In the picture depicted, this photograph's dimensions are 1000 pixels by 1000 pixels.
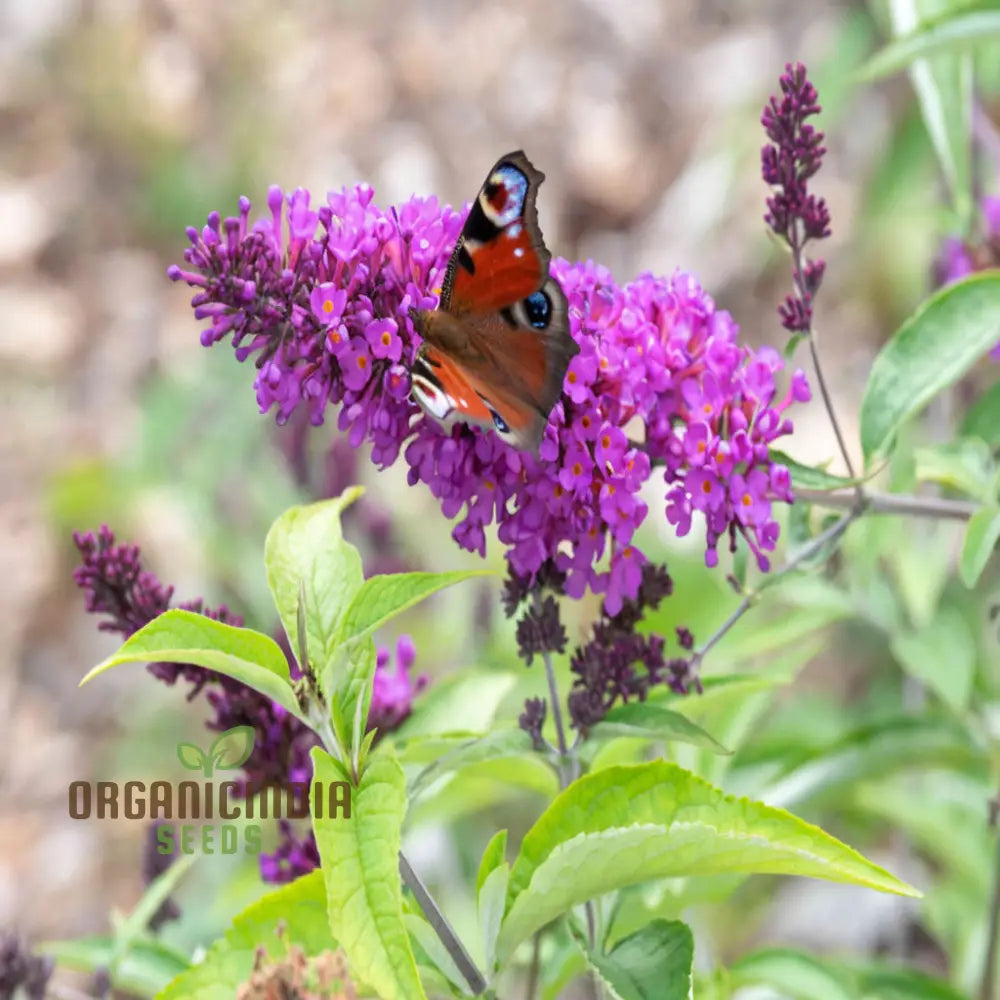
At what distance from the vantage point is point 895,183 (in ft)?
15.2

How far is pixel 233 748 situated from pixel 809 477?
2.93 feet

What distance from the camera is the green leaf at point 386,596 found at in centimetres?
137

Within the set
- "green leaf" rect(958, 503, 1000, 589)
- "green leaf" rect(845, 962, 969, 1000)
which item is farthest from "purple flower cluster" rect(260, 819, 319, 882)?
"green leaf" rect(845, 962, 969, 1000)

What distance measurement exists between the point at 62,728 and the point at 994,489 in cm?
496

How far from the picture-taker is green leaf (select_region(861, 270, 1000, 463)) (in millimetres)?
1811

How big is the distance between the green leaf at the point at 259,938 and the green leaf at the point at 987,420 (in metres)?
1.39

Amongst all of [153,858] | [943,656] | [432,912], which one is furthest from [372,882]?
[943,656]

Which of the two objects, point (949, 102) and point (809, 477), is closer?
point (809, 477)

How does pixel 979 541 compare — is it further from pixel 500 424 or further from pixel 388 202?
pixel 388 202

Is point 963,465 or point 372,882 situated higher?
point 963,465

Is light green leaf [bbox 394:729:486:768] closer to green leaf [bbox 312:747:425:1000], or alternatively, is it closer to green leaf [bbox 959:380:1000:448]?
green leaf [bbox 312:747:425:1000]

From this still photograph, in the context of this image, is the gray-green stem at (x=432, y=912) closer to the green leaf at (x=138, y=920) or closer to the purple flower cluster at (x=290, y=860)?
the purple flower cluster at (x=290, y=860)

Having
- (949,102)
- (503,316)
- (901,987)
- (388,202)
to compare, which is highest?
(388,202)

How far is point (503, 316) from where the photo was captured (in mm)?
1529
